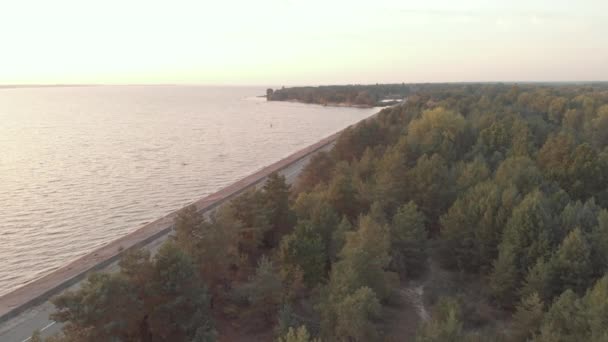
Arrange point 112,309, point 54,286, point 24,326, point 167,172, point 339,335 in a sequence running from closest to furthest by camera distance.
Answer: point 112,309, point 339,335, point 24,326, point 54,286, point 167,172

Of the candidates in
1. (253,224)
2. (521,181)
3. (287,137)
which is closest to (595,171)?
(521,181)

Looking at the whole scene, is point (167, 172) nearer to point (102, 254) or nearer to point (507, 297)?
point (102, 254)

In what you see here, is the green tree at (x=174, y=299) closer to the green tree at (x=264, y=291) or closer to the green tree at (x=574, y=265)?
the green tree at (x=264, y=291)

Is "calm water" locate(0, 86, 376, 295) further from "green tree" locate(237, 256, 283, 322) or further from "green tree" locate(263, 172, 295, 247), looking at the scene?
"green tree" locate(237, 256, 283, 322)

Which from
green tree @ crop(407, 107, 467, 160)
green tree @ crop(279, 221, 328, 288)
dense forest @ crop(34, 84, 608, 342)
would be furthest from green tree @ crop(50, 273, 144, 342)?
green tree @ crop(407, 107, 467, 160)

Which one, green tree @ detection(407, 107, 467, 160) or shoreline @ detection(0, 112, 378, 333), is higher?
green tree @ detection(407, 107, 467, 160)

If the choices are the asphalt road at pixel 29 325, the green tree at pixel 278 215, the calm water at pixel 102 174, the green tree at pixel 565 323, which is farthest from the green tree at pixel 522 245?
the calm water at pixel 102 174

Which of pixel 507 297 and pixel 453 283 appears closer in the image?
pixel 507 297

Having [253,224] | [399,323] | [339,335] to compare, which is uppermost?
[253,224]
